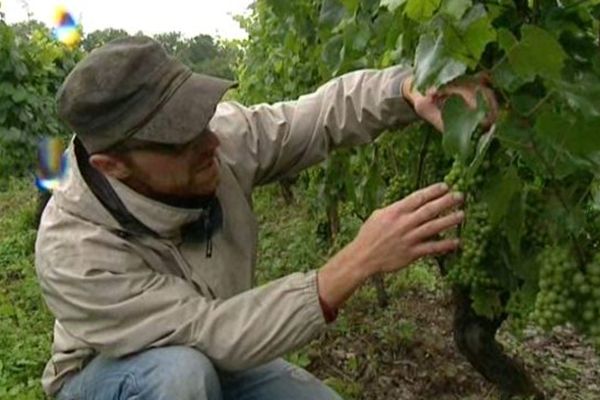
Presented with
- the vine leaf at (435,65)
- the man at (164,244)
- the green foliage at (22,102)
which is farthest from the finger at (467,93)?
the green foliage at (22,102)

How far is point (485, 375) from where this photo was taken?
383cm

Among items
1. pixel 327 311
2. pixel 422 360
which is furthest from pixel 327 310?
pixel 422 360

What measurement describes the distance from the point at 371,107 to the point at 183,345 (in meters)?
0.83

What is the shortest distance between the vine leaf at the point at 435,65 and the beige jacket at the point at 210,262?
83 centimetres

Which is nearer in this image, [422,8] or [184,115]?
[422,8]

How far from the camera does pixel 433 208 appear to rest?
6.73 feet

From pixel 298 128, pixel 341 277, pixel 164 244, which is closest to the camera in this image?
pixel 341 277

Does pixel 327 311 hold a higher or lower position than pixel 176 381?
higher

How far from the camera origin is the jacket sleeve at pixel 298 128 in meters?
2.63

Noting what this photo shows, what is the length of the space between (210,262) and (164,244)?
153 mm

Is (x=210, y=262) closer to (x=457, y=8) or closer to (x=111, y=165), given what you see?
(x=111, y=165)

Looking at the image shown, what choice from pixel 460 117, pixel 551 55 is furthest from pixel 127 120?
pixel 551 55

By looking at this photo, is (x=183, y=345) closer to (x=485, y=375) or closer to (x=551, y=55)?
(x=551, y=55)

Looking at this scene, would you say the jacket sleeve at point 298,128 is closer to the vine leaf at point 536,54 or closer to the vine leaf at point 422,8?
the vine leaf at point 422,8
